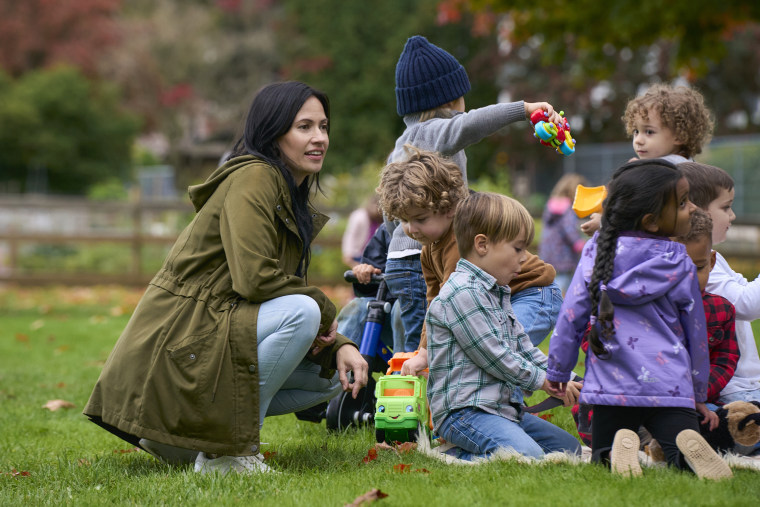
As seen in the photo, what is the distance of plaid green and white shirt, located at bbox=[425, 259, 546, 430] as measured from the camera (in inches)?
156

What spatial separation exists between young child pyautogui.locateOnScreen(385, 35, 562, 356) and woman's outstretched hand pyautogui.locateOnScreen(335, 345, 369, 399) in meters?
0.65

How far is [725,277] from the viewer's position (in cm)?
413

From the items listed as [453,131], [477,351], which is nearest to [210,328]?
[477,351]

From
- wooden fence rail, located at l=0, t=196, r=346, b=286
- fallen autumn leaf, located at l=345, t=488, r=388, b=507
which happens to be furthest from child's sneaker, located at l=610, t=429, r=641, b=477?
wooden fence rail, located at l=0, t=196, r=346, b=286

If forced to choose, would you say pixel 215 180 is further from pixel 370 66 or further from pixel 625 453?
pixel 370 66

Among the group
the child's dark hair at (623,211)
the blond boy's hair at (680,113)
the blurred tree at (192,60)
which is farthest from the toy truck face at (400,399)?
the blurred tree at (192,60)

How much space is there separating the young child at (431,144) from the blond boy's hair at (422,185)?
0.63ft

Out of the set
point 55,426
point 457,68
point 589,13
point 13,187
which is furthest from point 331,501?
point 13,187

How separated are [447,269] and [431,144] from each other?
0.70m

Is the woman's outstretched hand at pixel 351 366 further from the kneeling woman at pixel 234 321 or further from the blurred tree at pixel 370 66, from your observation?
the blurred tree at pixel 370 66

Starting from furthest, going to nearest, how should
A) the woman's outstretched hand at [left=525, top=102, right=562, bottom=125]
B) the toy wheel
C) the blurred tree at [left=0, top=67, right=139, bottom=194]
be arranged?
the blurred tree at [left=0, top=67, right=139, bottom=194] → the toy wheel → the woman's outstretched hand at [left=525, top=102, right=562, bottom=125]

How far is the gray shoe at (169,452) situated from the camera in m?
4.11

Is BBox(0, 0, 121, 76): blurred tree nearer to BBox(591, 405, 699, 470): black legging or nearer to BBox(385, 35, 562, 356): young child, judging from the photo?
BBox(385, 35, 562, 356): young child

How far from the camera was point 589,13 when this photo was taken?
13547mm
